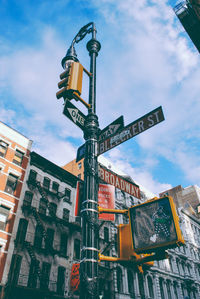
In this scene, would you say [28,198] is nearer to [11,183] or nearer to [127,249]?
[11,183]

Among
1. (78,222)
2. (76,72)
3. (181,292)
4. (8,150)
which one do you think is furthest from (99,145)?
(181,292)

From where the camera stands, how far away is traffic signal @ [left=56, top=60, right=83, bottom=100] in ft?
20.6

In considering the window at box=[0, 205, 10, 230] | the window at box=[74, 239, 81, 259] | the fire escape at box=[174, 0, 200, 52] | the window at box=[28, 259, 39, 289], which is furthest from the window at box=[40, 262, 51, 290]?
the fire escape at box=[174, 0, 200, 52]

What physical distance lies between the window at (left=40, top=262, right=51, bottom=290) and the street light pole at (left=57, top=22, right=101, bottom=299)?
61.5 feet

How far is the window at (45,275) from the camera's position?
20127 millimetres

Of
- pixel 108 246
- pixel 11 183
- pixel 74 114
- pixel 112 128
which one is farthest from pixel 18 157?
pixel 112 128

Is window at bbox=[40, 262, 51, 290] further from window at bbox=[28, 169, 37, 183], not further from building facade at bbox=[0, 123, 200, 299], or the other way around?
window at bbox=[28, 169, 37, 183]

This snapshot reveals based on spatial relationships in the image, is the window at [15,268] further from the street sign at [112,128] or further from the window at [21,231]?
the street sign at [112,128]

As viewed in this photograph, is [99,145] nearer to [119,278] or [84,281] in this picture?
[84,281]

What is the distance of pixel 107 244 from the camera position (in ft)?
92.2

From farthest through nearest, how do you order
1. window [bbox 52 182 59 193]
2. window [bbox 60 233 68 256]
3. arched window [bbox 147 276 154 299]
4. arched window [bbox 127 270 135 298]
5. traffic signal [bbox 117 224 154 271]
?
arched window [bbox 147 276 154 299], window [bbox 52 182 59 193], arched window [bbox 127 270 135 298], window [bbox 60 233 68 256], traffic signal [bbox 117 224 154 271]

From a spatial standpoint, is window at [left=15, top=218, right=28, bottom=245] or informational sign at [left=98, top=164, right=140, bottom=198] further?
window at [left=15, top=218, right=28, bottom=245]

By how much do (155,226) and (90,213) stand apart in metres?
1.37

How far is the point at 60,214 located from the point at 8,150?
8.86 meters
